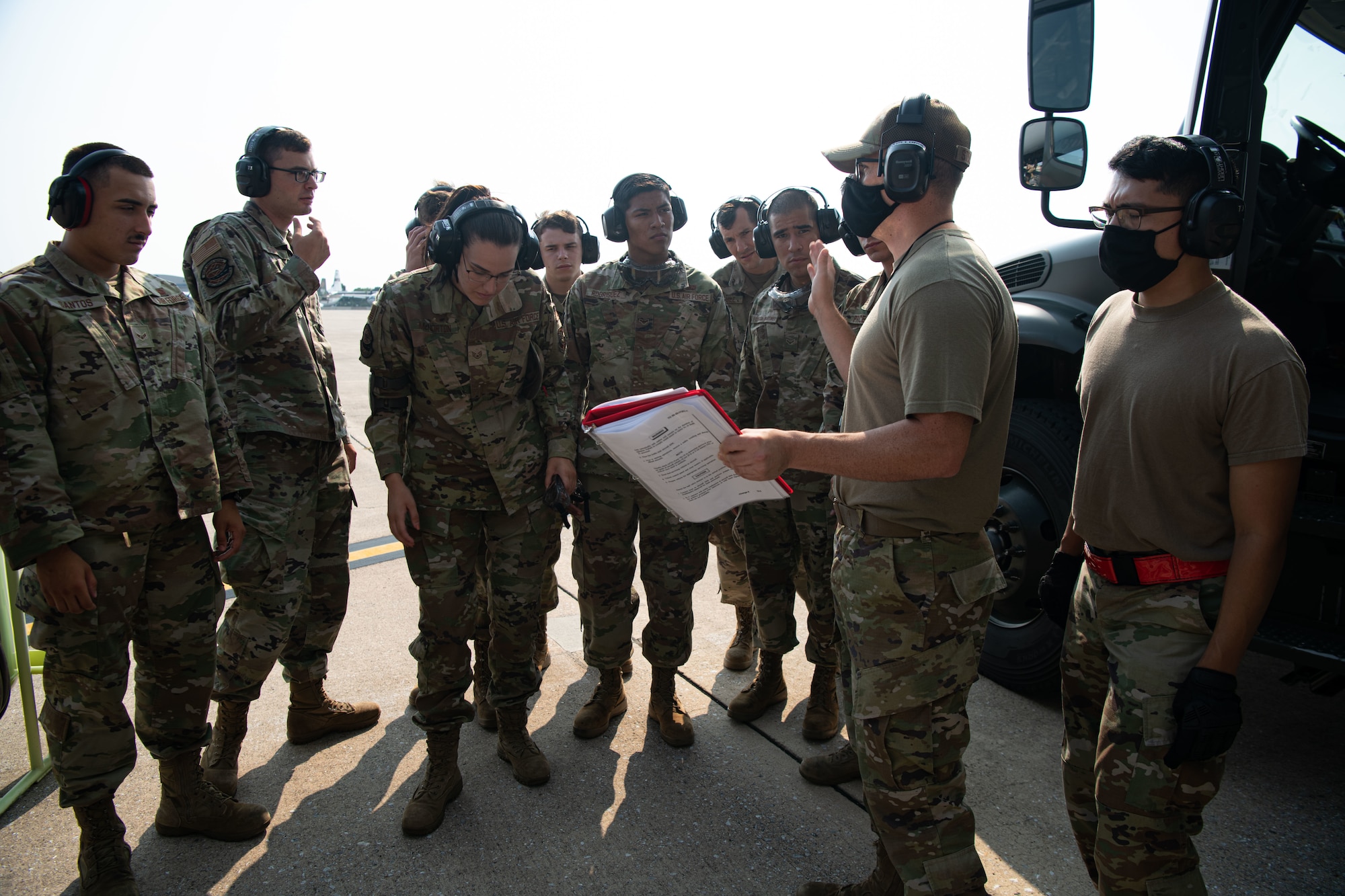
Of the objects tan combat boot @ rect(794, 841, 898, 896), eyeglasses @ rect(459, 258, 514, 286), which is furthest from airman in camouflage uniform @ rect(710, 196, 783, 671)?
tan combat boot @ rect(794, 841, 898, 896)

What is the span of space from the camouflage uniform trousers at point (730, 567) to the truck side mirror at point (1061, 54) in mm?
2214

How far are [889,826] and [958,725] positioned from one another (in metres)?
0.29

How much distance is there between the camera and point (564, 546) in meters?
5.76

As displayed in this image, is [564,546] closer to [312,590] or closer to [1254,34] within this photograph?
[312,590]

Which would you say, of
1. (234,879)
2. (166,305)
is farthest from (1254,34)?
(234,879)

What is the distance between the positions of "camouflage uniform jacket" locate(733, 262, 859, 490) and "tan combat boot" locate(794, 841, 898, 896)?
1390 millimetres

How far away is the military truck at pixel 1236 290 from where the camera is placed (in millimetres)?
2498

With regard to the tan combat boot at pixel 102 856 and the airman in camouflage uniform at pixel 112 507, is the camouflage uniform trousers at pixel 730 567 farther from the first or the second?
the tan combat boot at pixel 102 856

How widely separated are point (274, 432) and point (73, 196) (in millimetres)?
996

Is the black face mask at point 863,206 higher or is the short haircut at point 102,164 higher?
the short haircut at point 102,164

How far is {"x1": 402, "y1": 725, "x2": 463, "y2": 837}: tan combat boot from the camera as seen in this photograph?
2.56 metres

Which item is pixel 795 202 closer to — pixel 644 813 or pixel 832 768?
pixel 832 768

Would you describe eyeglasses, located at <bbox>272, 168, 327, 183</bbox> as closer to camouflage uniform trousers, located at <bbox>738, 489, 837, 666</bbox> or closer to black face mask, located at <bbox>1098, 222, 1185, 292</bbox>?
camouflage uniform trousers, located at <bbox>738, 489, 837, 666</bbox>

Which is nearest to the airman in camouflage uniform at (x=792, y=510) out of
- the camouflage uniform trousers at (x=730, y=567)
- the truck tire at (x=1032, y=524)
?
the camouflage uniform trousers at (x=730, y=567)
